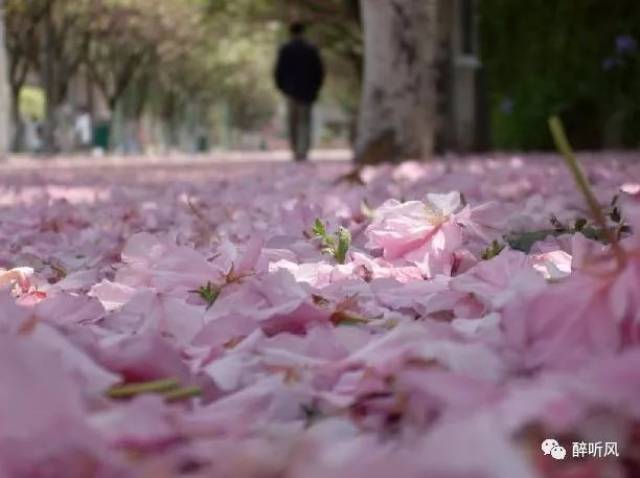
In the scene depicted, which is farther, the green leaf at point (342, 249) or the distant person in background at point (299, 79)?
the distant person in background at point (299, 79)

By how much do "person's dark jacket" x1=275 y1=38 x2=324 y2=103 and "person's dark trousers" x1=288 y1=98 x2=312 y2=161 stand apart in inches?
9.4

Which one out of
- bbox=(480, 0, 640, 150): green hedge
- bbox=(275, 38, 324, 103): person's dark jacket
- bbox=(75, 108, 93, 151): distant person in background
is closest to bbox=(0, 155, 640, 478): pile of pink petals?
bbox=(275, 38, 324, 103): person's dark jacket

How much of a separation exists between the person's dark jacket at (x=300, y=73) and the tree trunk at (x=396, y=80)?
5983 mm

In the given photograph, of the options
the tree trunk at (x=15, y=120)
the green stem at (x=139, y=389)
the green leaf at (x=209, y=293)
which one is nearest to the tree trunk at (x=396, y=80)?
the green leaf at (x=209, y=293)

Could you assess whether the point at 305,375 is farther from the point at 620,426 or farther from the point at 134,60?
the point at 134,60

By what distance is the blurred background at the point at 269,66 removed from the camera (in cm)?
2030

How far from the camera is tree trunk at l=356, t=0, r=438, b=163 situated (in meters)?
11.5

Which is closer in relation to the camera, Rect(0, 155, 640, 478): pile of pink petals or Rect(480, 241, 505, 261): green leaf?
Rect(0, 155, 640, 478): pile of pink petals

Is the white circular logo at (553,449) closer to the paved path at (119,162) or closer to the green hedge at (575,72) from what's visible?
the paved path at (119,162)

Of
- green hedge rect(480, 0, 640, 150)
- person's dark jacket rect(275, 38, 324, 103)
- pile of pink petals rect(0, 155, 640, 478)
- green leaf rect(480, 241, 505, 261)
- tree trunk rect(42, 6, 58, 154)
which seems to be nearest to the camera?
pile of pink petals rect(0, 155, 640, 478)

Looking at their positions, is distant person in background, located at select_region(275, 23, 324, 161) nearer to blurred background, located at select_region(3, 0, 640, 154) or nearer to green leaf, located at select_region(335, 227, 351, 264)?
blurred background, located at select_region(3, 0, 640, 154)

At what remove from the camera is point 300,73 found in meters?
18.2

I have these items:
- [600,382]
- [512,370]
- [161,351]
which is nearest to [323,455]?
[600,382]

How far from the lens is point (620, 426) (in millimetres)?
1054
